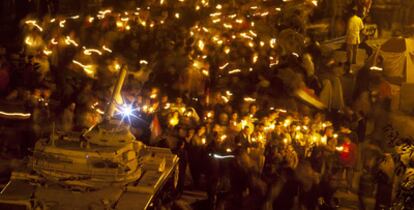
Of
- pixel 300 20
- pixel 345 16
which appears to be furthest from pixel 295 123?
pixel 345 16

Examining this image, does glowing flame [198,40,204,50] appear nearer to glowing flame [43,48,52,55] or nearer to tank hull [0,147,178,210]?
glowing flame [43,48,52,55]

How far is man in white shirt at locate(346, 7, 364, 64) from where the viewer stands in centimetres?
2234

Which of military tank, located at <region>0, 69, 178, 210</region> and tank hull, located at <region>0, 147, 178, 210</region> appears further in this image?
military tank, located at <region>0, 69, 178, 210</region>

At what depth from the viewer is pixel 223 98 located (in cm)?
1783

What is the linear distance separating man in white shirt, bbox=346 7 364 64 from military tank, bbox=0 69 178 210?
1131cm

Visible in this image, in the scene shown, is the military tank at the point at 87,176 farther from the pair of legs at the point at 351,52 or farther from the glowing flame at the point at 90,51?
the pair of legs at the point at 351,52

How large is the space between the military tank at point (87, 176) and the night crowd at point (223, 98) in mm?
1043

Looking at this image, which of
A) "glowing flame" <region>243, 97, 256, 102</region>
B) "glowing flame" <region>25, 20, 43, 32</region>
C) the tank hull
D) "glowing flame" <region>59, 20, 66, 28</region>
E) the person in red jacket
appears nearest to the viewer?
the tank hull

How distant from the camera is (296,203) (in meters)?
14.2

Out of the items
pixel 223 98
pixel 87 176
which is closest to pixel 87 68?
pixel 223 98

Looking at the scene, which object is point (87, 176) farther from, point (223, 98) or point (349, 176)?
point (349, 176)

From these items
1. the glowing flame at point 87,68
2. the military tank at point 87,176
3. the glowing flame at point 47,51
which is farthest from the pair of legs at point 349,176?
the glowing flame at point 47,51

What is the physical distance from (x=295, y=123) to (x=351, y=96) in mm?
4971

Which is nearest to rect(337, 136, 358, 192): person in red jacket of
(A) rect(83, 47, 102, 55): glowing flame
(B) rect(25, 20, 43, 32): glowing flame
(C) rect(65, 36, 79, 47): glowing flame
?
(A) rect(83, 47, 102, 55): glowing flame
